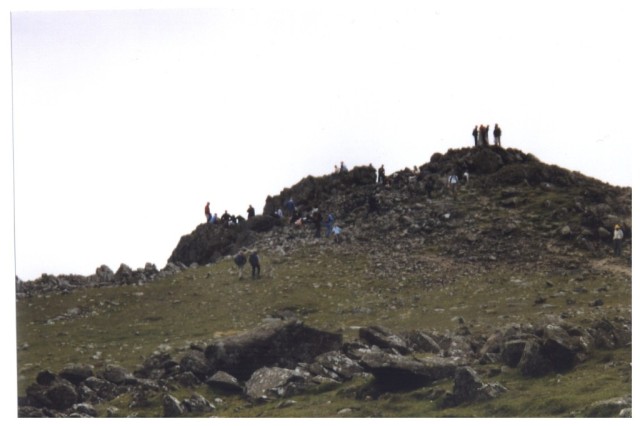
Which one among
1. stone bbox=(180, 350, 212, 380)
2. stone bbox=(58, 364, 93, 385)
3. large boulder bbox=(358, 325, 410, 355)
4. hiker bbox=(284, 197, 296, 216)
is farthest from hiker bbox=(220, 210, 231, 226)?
stone bbox=(58, 364, 93, 385)

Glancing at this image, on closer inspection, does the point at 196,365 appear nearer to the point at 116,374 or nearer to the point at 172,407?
the point at 116,374

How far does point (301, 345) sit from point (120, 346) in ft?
30.2

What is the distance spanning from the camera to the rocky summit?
2942 centimetres

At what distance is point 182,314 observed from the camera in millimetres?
43625

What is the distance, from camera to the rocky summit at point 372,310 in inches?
1158

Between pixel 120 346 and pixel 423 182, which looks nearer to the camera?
pixel 120 346

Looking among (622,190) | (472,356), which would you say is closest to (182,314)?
(472,356)

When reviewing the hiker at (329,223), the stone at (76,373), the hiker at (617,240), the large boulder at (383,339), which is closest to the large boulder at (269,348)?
the large boulder at (383,339)

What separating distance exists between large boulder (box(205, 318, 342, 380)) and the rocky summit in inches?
2.3

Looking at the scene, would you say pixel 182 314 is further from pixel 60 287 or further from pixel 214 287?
pixel 60 287

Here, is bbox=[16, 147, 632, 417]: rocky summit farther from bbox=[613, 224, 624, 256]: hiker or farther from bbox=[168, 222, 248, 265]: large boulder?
bbox=[613, 224, 624, 256]: hiker

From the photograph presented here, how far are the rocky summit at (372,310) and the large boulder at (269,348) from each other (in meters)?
0.06

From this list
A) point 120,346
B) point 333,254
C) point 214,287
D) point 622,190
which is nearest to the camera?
point 120,346

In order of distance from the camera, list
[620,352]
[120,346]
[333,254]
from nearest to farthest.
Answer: [620,352] < [120,346] < [333,254]
